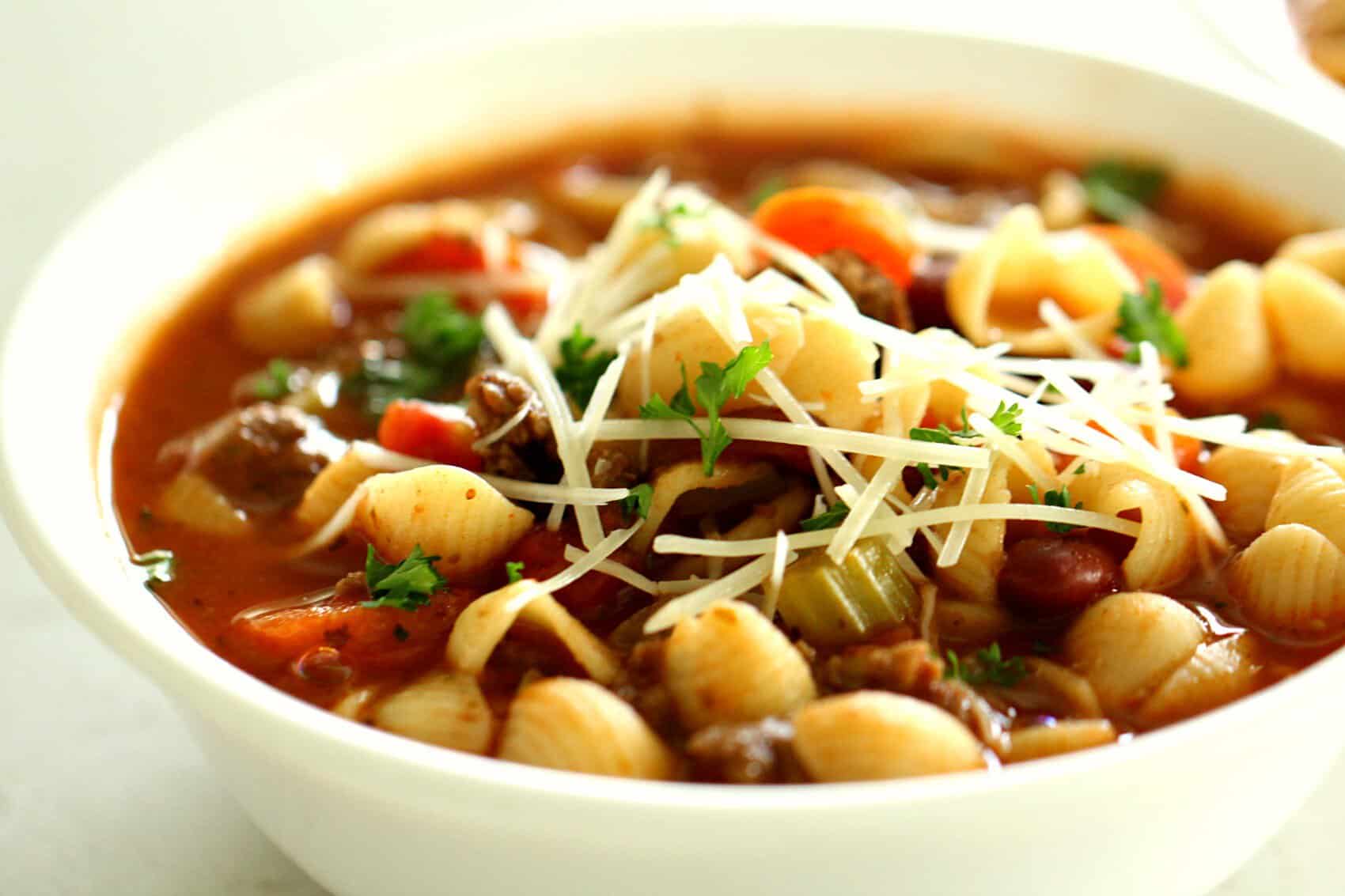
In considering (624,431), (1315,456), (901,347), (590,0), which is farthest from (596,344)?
(590,0)

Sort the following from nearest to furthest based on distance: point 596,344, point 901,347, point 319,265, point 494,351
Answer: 1. point 901,347
2. point 596,344
3. point 494,351
4. point 319,265

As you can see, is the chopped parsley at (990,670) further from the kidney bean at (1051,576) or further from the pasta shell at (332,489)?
the pasta shell at (332,489)

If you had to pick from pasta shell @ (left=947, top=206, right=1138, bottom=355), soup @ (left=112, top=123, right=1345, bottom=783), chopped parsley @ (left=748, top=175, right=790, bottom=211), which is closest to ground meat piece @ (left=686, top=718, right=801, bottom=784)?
soup @ (left=112, top=123, right=1345, bottom=783)

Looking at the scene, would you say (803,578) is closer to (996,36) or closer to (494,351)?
(494,351)

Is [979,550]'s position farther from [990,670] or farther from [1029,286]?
[1029,286]

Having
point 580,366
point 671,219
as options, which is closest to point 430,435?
point 580,366

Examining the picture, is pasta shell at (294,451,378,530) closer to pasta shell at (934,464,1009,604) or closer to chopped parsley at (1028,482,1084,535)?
pasta shell at (934,464,1009,604)
